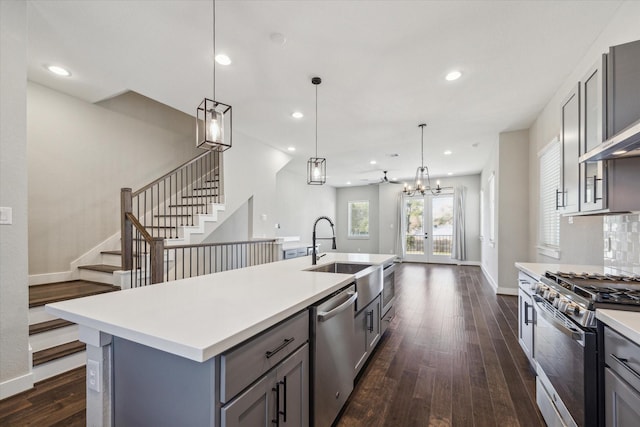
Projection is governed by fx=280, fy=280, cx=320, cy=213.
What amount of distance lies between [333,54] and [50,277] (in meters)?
4.45

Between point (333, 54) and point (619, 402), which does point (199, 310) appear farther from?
point (333, 54)

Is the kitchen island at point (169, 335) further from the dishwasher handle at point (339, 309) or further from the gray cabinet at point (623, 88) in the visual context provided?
the gray cabinet at point (623, 88)

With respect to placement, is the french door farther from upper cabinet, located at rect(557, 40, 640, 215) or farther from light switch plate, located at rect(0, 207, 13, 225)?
light switch plate, located at rect(0, 207, 13, 225)

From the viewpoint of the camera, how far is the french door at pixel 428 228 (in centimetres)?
911

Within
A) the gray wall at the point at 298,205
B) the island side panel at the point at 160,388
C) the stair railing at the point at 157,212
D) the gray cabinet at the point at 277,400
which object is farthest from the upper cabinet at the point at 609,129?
the gray wall at the point at 298,205

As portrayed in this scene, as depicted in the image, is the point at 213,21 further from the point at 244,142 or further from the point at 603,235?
the point at 603,235

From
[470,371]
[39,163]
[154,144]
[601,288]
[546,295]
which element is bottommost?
[470,371]

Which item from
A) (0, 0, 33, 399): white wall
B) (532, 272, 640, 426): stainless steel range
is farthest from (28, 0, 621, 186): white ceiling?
(532, 272, 640, 426): stainless steel range

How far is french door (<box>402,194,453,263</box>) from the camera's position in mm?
9109

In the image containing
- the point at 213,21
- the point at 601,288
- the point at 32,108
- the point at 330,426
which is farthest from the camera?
the point at 32,108

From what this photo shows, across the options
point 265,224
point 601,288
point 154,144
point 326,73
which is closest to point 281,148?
point 265,224

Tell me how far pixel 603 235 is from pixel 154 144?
20.2 feet

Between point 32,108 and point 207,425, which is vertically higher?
point 32,108

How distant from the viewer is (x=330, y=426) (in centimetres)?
165
